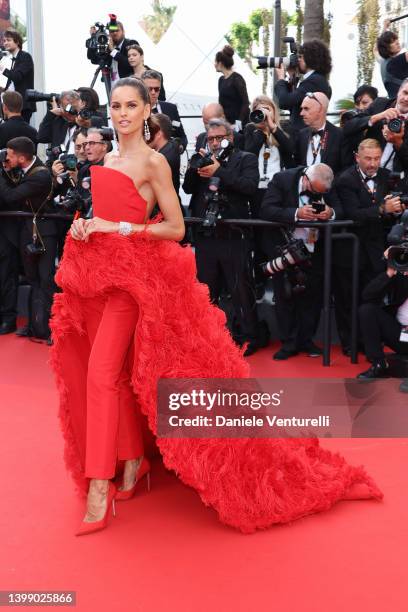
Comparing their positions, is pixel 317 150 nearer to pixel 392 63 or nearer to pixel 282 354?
pixel 392 63

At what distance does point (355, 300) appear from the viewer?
18.8ft

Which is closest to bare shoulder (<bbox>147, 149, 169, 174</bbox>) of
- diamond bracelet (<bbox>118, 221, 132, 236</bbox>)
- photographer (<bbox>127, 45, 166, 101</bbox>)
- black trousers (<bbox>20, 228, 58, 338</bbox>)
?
diamond bracelet (<bbox>118, 221, 132, 236</bbox>)

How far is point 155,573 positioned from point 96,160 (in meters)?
3.89

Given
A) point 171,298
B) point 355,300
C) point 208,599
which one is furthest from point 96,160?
point 208,599

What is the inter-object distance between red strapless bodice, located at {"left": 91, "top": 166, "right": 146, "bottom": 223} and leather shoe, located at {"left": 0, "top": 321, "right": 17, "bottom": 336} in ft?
12.6

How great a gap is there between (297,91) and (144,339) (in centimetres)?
394

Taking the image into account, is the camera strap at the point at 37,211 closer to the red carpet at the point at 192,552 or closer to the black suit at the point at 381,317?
the black suit at the point at 381,317

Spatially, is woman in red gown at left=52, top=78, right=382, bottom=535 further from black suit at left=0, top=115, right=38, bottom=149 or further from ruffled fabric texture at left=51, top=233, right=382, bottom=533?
black suit at left=0, top=115, right=38, bottom=149

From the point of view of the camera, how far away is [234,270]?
605 cm

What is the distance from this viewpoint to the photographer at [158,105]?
6.49m

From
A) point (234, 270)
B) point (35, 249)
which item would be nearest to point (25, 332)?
point (35, 249)

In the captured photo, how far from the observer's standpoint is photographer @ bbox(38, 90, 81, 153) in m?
7.24

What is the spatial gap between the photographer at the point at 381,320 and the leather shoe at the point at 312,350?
0.79m

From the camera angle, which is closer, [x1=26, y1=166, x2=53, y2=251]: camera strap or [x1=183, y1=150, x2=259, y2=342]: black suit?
[x1=183, y1=150, x2=259, y2=342]: black suit
